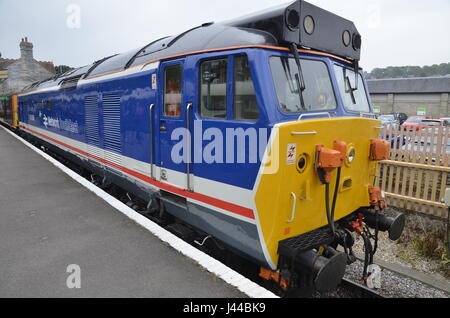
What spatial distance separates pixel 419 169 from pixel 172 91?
575 cm

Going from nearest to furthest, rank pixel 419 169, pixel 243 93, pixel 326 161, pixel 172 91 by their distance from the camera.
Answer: pixel 326 161
pixel 243 93
pixel 172 91
pixel 419 169

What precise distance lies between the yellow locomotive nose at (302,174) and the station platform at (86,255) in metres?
0.86

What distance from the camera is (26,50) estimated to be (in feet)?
112

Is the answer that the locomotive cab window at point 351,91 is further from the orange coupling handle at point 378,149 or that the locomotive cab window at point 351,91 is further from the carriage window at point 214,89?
the carriage window at point 214,89

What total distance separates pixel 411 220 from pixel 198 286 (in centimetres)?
560

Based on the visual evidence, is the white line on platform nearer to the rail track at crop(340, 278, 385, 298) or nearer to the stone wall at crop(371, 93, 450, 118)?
the rail track at crop(340, 278, 385, 298)

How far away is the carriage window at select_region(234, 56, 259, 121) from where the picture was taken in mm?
3396

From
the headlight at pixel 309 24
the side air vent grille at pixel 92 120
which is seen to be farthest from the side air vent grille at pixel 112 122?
the headlight at pixel 309 24

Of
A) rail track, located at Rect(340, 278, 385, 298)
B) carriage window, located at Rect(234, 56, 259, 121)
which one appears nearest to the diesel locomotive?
carriage window, located at Rect(234, 56, 259, 121)

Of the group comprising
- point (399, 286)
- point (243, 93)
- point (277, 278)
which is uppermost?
point (243, 93)

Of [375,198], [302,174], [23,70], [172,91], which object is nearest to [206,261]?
[302,174]

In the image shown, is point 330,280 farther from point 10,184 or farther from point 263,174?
point 10,184

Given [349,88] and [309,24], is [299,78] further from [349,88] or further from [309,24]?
[349,88]

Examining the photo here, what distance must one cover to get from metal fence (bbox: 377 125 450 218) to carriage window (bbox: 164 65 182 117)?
5.58 metres
